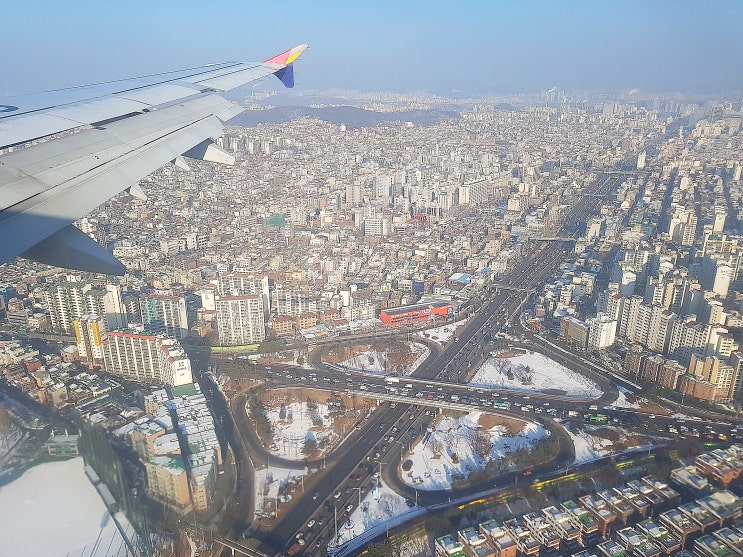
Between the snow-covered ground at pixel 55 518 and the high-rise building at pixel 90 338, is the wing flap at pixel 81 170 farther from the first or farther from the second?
the high-rise building at pixel 90 338

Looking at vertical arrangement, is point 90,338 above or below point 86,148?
below

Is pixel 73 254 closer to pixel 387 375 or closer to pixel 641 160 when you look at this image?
pixel 387 375

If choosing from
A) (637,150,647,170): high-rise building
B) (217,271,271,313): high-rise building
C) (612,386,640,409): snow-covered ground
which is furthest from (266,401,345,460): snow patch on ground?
(637,150,647,170): high-rise building

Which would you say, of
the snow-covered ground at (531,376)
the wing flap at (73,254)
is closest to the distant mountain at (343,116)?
the snow-covered ground at (531,376)

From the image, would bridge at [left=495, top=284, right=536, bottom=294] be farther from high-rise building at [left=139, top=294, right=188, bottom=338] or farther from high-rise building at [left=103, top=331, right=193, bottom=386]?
high-rise building at [left=103, top=331, right=193, bottom=386]

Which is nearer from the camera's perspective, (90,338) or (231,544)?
(231,544)

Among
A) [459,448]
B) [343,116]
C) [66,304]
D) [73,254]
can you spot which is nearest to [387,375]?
[459,448]

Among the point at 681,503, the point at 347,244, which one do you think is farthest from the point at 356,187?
the point at 681,503
